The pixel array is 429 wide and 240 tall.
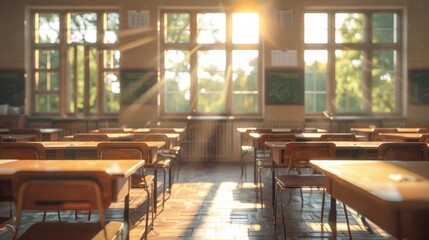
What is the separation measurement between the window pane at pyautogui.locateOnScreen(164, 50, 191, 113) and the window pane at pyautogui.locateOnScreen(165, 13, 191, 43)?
0.26 meters

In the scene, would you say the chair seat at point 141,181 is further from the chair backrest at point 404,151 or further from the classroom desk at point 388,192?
the chair backrest at point 404,151

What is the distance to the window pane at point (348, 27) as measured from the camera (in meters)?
8.52

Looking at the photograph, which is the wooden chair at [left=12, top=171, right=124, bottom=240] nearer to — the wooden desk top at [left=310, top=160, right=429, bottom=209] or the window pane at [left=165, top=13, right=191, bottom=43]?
the wooden desk top at [left=310, top=160, right=429, bottom=209]

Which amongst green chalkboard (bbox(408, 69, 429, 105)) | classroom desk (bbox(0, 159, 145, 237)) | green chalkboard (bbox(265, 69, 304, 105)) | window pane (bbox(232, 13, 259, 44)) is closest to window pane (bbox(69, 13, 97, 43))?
window pane (bbox(232, 13, 259, 44))

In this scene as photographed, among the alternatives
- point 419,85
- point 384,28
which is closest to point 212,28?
point 384,28

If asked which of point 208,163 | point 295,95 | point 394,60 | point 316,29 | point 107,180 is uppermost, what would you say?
point 316,29

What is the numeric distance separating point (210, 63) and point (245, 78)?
0.75 metres

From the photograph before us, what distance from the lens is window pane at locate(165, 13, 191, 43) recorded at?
852cm

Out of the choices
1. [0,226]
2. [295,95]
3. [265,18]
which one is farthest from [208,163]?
[0,226]

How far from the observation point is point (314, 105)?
8547 mm

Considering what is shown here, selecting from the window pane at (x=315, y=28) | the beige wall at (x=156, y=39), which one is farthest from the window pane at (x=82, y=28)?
the window pane at (x=315, y=28)

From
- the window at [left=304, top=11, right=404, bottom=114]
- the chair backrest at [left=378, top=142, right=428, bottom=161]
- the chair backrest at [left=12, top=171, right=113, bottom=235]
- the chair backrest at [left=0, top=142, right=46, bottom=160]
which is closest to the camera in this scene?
the chair backrest at [left=12, top=171, right=113, bottom=235]

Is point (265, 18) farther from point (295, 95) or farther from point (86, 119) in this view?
point (86, 119)

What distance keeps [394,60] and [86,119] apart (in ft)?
20.0
